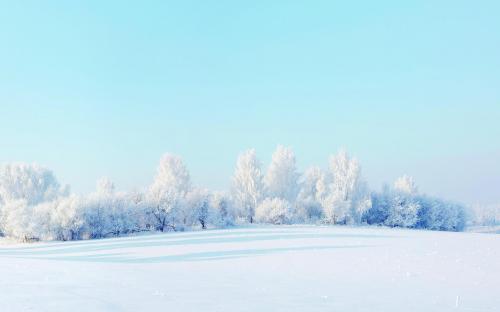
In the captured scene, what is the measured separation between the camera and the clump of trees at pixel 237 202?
52250 millimetres

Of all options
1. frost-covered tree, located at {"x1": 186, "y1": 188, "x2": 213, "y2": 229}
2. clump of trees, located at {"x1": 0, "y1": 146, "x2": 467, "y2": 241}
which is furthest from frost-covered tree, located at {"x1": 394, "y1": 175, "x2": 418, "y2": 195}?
frost-covered tree, located at {"x1": 186, "y1": 188, "x2": 213, "y2": 229}

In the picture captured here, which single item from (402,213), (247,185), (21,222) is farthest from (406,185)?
(21,222)

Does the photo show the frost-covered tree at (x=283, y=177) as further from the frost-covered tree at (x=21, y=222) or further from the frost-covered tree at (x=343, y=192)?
the frost-covered tree at (x=21, y=222)

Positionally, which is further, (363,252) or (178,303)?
(363,252)

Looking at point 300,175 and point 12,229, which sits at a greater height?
point 300,175

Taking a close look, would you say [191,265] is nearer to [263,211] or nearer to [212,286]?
[212,286]

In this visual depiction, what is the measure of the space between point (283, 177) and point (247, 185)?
19.7ft

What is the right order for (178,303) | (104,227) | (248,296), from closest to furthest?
1. (178,303)
2. (248,296)
3. (104,227)

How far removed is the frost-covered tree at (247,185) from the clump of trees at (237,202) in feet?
0.49

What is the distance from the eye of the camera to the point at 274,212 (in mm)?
61156

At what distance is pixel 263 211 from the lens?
2473 inches

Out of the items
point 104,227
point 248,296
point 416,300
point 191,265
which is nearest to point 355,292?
point 416,300

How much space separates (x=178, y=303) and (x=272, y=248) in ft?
56.4

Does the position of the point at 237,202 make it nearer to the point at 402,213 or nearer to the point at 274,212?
the point at 274,212
